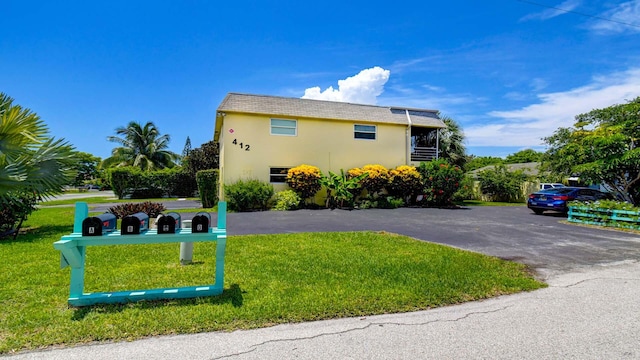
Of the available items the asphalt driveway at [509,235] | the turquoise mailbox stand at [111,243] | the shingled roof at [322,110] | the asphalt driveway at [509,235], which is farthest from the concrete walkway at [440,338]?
the shingled roof at [322,110]

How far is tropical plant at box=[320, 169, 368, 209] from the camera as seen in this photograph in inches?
683

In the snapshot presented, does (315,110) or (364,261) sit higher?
(315,110)

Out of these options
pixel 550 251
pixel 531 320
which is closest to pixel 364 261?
pixel 531 320

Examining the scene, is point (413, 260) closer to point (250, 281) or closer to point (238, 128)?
point (250, 281)

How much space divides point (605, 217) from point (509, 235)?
5.40m

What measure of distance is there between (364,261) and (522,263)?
3.00 meters

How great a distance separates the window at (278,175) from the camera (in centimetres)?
1835

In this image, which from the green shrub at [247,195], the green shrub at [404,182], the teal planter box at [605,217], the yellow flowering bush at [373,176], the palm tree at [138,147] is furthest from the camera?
the palm tree at [138,147]

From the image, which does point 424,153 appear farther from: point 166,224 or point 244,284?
point 166,224

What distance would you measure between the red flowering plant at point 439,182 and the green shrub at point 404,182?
0.48 meters

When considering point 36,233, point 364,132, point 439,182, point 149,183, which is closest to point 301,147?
point 364,132

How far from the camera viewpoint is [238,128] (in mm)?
17562

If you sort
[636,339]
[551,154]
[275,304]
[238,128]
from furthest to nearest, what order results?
[551,154] → [238,128] → [275,304] → [636,339]

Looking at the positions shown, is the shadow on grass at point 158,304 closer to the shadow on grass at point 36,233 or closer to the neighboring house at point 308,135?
the shadow on grass at point 36,233
